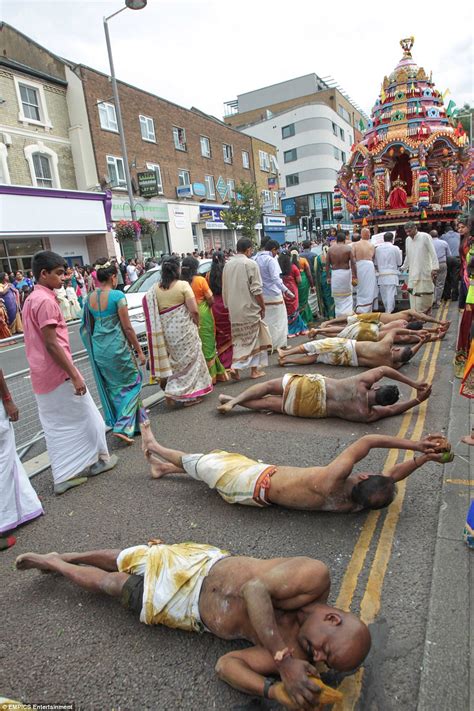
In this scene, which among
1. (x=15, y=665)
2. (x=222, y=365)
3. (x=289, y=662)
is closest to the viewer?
(x=289, y=662)

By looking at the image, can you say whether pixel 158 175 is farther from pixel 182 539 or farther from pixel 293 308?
pixel 182 539

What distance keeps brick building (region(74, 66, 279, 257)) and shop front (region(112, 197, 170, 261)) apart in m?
0.05

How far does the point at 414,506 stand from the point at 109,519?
87.7 inches

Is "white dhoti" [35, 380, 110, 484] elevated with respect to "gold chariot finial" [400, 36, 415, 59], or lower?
lower

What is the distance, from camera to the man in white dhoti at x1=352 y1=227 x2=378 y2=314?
9.21 m

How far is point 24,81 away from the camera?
18.7 m

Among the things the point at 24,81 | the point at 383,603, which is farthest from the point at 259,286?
the point at 24,81

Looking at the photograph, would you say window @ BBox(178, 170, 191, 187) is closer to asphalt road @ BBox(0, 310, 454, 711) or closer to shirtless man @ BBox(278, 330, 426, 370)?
shirtless man @ BBox(278, 330, 426, 370)

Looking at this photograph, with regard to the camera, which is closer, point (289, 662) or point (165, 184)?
point (289, 662)

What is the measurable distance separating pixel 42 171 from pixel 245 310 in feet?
56.5

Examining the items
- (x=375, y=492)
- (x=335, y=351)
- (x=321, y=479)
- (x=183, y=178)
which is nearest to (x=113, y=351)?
(x=321, y=479)

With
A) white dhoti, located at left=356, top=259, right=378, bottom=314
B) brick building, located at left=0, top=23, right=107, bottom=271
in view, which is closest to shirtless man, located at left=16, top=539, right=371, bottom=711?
white dhoti, located at left=356, top=259, right=378, bottom=314

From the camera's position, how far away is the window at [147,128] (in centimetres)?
2450

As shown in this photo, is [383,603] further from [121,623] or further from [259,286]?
[259,286]
